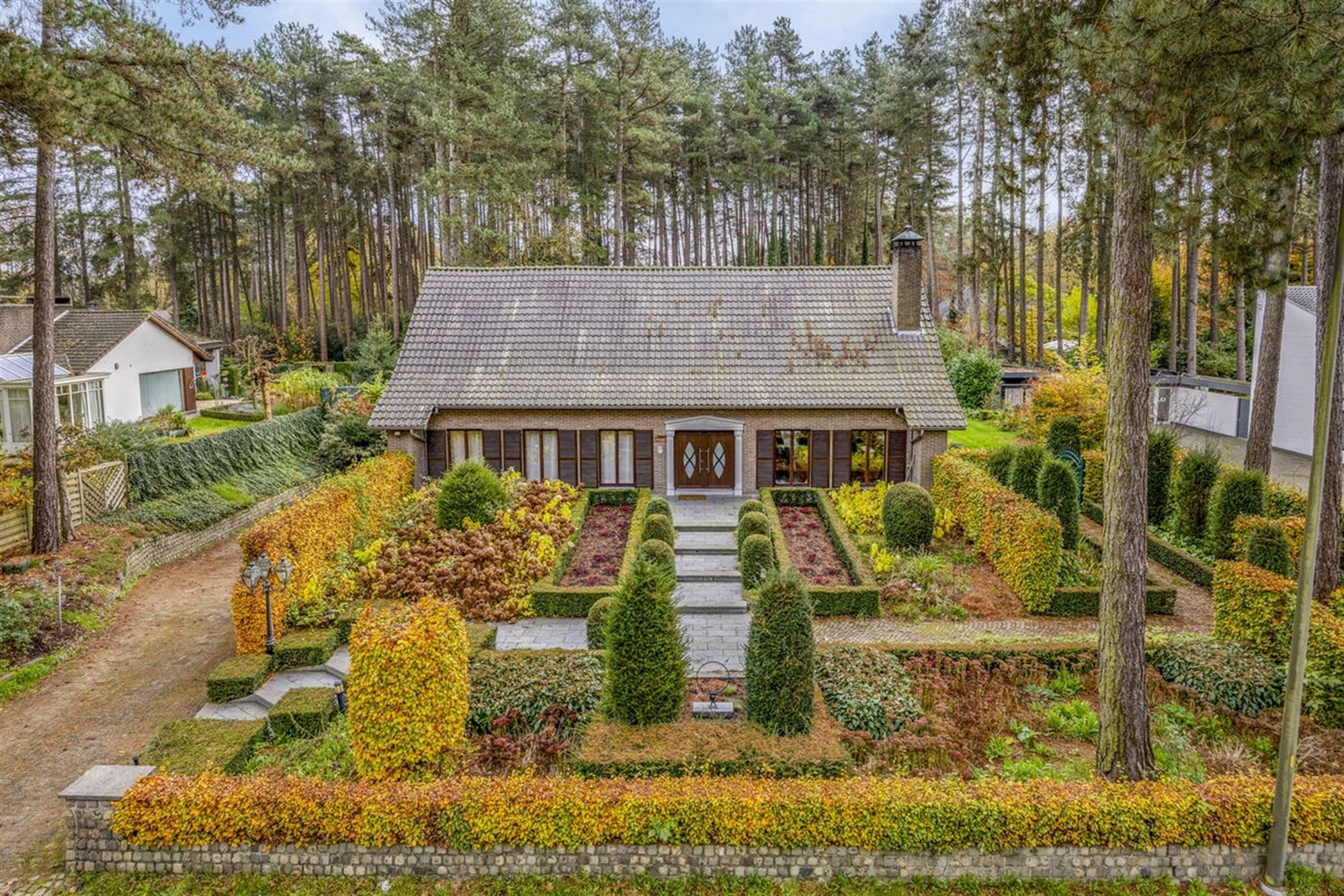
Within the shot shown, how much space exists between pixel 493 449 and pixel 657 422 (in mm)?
4666

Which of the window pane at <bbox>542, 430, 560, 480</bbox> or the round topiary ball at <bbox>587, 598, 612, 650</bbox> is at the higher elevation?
the window pane at <bbox>542, 430, 560, 480</bbox>

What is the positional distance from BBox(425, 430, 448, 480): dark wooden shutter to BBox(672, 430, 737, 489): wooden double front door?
640cm

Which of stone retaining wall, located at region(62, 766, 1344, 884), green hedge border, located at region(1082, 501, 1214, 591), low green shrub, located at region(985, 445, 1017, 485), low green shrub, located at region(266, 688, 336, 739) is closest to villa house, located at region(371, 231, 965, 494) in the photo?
low green shrub, located at region(985, 445, 1017, 485)

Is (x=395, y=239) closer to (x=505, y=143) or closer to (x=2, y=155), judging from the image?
(x=505, y=143)

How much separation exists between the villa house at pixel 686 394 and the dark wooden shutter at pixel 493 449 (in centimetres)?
4

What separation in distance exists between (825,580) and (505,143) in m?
25.1

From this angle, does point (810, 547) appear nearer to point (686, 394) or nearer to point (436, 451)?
point (686, 394)

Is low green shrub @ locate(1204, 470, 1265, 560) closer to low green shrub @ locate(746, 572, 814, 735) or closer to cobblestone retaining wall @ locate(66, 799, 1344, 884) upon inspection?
cobblestone retaining wall @ locate(66, 799, 1344, 884)

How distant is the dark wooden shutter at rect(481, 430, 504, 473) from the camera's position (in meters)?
21.4

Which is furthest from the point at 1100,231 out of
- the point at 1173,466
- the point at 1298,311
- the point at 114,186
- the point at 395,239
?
the point at 114,186

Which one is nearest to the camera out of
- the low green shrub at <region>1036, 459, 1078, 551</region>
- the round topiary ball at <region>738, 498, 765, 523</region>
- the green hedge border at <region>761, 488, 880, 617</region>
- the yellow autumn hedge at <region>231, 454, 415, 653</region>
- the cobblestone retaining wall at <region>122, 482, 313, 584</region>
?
the yellow autumn hedge at <region>231, 454, 415, 653</region>

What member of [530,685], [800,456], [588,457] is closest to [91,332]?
[588,457]

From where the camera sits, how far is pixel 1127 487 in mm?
8008

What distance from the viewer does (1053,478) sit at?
51.4 feet
